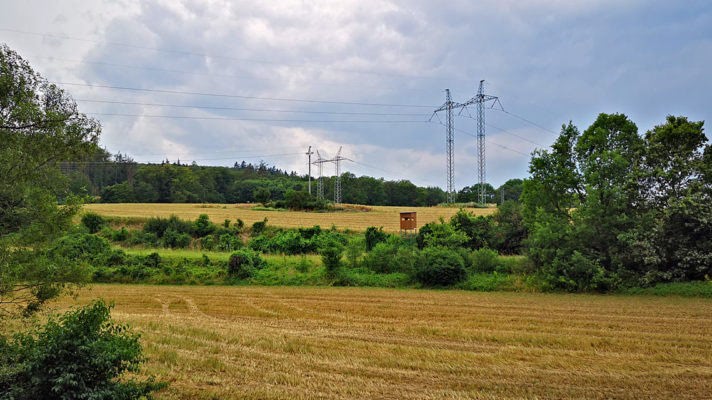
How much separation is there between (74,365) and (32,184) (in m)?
5.11

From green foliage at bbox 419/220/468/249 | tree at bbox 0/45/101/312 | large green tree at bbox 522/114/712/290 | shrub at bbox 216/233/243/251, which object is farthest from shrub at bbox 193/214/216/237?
tree at bbox 0/45/101/312

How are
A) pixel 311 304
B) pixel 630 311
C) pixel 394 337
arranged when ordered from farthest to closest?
1. pixel 311 304
2. pixel 630 311
3. pixel 394 337

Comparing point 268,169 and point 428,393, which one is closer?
point 428,393

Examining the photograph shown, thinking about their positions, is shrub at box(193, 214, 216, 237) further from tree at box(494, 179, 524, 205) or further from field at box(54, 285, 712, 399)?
tree at box(494, 179, 524, 205)

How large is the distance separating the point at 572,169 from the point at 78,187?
25850 millimetres

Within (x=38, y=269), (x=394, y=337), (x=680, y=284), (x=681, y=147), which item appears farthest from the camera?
(x=681, y=147)

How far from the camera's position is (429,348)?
39.4 ft

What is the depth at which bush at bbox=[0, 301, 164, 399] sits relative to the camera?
21.2ft

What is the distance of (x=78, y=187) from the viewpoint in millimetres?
12555

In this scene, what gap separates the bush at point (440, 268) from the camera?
27484 mm

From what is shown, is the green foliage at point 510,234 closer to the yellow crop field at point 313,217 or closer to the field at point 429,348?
the field at point 429,348

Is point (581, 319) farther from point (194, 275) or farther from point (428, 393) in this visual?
point (194, 275)

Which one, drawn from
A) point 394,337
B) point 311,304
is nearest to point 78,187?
point 394,337

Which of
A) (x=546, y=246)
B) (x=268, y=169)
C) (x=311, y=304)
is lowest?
(x=311, y=304)
